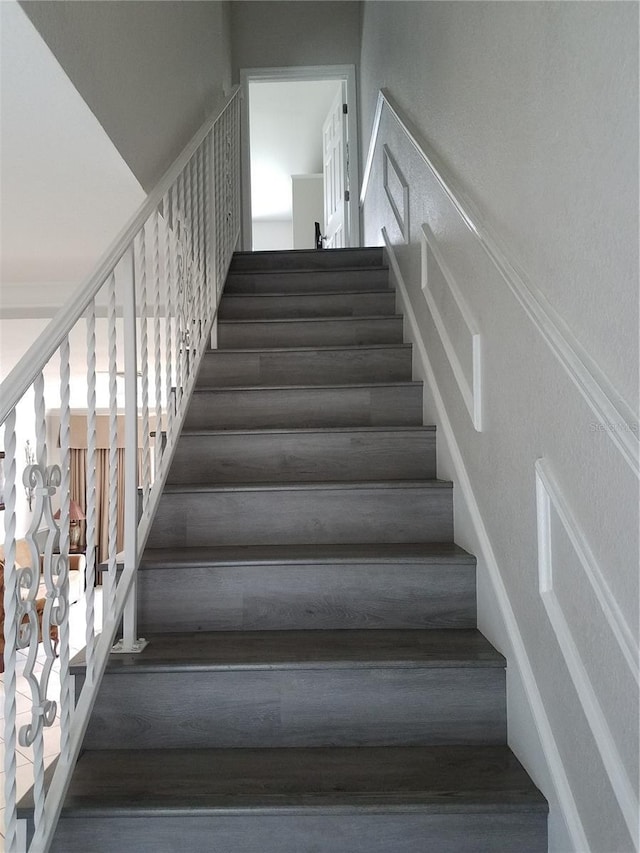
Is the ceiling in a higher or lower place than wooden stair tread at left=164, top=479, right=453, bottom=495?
higher

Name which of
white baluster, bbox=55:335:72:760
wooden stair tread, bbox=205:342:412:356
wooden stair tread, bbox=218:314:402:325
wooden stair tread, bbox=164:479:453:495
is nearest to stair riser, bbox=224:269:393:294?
wooden stair tread, bbox=218:314:402:325

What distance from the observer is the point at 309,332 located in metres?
2.93

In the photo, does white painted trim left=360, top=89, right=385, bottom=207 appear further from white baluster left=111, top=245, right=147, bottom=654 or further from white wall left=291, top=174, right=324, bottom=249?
white wall left=291, top=174, right=324, bottom=249

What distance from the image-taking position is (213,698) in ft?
4.74

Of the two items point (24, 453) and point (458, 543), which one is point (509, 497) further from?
point (24, 453)

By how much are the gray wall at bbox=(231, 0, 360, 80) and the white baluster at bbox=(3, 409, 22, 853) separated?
16.0ft

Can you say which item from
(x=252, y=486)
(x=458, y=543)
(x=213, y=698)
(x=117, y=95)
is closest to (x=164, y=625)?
(x=213, y=698)

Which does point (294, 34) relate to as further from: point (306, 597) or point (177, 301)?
point (306, 597)

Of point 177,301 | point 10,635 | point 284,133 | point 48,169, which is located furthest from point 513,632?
point 284,133

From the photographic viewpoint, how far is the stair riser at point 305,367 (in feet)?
8.65

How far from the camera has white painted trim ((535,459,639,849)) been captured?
923 mm

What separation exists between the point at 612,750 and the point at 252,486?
122 cm

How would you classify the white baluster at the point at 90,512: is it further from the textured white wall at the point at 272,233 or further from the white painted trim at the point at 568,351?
the textured white wall at the point at 272,233

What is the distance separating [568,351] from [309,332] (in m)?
1.98
